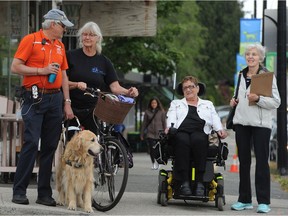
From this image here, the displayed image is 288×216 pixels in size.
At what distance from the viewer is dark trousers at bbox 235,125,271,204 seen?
8969mm

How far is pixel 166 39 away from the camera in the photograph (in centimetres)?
2847

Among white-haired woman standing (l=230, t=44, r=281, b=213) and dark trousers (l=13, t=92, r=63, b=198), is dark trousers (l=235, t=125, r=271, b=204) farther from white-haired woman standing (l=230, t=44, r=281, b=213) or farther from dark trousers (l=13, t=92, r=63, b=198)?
dark trousers (l=13, t=92, r=63, b=198)

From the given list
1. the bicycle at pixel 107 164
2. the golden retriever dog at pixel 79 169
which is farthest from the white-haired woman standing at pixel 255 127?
the golden retriever dog at pixel 79 169

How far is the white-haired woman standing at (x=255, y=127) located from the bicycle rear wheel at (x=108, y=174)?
Result: 150 cm

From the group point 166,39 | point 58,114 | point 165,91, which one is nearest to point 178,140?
point 58,114

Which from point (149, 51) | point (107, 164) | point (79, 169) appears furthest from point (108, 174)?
point (149, 51)

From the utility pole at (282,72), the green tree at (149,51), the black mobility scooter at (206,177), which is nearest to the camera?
the black mobility scooter at (206,177)

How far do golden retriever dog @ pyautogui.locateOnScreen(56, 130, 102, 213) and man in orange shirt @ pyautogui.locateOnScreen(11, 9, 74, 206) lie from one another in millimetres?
291

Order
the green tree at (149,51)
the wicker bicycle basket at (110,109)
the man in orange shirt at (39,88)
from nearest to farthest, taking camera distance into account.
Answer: the man in orange shirt at (39,88) < the wicker bicycle basket at (110,109) < the green tree at (149,51)

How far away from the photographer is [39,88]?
8.16 m

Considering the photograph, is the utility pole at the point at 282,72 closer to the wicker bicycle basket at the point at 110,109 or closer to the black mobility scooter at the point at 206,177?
the black mobility scooter at the point at 206,177

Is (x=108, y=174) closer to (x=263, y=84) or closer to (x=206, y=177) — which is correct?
(x=206, y=177)

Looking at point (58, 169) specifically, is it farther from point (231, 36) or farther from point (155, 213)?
point (231, 36)

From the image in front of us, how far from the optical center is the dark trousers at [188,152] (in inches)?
351
